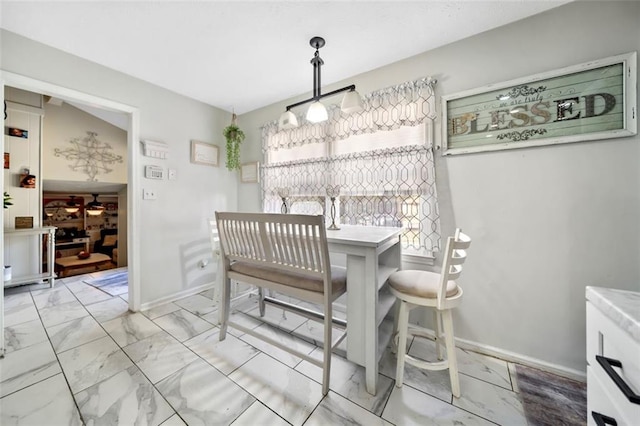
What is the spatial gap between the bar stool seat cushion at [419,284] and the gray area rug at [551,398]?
27.1 inches

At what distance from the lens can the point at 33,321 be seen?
2037 millimetres

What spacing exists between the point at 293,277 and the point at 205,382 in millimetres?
806

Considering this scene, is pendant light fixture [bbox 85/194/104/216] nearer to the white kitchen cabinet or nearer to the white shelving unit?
the white shelving unit

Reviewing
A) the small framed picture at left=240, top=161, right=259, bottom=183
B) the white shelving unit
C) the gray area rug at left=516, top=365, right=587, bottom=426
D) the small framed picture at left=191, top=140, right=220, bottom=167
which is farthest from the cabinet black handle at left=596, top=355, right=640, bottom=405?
the white shelving unit

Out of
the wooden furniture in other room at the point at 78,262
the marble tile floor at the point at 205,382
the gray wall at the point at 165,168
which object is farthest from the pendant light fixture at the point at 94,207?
the gray wall at the point at 165,168

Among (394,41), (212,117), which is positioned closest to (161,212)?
(212,117)

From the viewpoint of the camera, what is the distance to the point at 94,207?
15.5 feet

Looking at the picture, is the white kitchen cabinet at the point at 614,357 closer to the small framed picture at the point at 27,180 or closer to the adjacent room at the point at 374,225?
the adjacent room at the point at 374,225

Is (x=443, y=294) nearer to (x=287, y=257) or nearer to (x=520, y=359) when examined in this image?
(x=287, y=257)

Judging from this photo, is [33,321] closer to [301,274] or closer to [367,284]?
[301,274]

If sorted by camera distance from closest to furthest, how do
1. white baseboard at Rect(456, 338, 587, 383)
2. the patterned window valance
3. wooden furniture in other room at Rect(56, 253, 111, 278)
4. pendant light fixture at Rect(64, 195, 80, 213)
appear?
white baseboard at Rect(456, 338, 587, 383), the patterned window valance, wooden furniture in other room at Rect(56, 253, 111, 278), pendant light fixture at Rect(64, 195, 80, 213)

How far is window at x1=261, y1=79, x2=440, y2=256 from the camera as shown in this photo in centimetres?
183

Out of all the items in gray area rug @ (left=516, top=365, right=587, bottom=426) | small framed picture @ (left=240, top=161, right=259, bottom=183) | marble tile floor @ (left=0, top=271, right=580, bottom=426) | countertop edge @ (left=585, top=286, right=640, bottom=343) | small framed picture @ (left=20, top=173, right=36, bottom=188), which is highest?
small framed picture @ (left=240, top=161, right=259, bottom=183)

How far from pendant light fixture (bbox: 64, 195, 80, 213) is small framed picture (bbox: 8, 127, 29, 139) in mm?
1929
